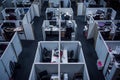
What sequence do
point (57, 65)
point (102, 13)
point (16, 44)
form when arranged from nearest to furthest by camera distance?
point (57, 65) < point (16, 44) < point (102, 13)

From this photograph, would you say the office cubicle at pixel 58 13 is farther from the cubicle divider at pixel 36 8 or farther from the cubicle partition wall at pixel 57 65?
the cubicle partition wall at pixel 57 65

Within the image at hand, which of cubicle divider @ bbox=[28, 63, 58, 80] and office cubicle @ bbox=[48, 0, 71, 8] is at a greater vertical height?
office cubicle @ bbox=[48, 0, 71, 8]

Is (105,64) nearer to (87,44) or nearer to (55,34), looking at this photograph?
(87,44)

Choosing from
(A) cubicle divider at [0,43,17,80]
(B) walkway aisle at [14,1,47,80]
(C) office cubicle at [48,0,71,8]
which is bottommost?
(B) walkway aisle at [14,1,47,80]

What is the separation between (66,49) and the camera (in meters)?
4.64

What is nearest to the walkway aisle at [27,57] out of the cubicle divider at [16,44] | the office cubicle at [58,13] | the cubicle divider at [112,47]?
the cubicle divider at [16,44]

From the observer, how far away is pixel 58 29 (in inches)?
256

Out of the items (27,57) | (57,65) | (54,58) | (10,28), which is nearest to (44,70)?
(57,65)

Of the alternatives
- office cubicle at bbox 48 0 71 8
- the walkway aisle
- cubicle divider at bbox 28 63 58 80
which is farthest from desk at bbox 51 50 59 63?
office cubicle at bbox 48 0 71 8

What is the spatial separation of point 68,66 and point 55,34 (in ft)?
11.8

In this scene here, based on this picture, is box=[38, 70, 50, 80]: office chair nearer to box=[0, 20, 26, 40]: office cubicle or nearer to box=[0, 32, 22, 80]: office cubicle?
box=[0, 32, 22, 80]: office cubicle

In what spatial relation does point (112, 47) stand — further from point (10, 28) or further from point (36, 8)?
point (36, 8)

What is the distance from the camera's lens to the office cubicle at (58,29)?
634 cm

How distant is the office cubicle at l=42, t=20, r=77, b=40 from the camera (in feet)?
20.8
